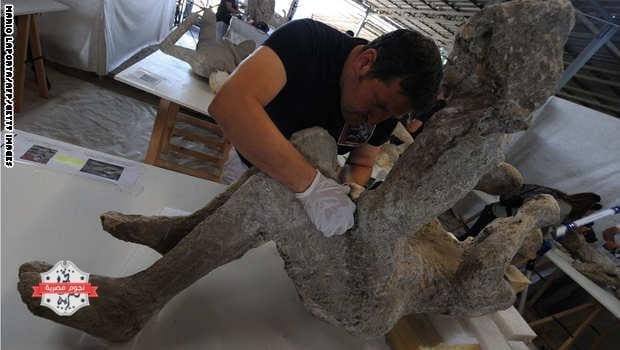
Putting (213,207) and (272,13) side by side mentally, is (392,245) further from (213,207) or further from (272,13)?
(272,13)

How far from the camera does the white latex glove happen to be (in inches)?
37.0

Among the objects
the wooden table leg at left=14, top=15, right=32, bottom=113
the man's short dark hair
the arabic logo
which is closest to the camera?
the arabic logo

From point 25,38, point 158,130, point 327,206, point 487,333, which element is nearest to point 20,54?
point 25,38

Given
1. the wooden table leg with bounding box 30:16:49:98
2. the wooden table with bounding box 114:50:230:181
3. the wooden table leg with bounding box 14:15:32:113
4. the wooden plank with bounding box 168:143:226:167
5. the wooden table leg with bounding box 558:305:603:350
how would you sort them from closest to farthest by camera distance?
the wooden table with bounding box 114:50:230:181 → the wooden table leg with bounding box 558:305:603:350 → the wooden plank with bounding box 168:143:226:167 → the wooden table leg with bounding box 14:15:32:113 → the wooden table leg with bounding box 30:16:49:98

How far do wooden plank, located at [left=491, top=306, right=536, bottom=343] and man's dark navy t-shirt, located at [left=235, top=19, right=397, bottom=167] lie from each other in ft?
3.40

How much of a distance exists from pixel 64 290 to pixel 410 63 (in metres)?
1.10

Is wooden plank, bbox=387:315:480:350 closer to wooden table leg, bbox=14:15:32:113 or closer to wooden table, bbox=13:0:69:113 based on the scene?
wooden table, bbox=13:0:69:113

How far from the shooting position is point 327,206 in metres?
0.93

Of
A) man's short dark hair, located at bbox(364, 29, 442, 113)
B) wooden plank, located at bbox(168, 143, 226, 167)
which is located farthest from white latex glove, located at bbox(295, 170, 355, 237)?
wooden plank, located at bbox(168, 143, 226, 167)

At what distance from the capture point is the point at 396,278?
1072 millimetres

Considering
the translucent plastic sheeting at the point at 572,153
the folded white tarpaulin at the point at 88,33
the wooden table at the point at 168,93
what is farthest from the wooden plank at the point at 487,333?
the folded white tarpaulin at the point at 88,33

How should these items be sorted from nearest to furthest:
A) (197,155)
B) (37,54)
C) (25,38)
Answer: (197,155) < (25,38) < (37,54)

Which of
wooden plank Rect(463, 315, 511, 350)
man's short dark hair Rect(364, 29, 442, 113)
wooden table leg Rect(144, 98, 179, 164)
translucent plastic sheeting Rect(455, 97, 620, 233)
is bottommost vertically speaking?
wooden table leg Rect(144, 98, 179, 164)

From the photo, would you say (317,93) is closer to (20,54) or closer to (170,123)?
(170,123)
